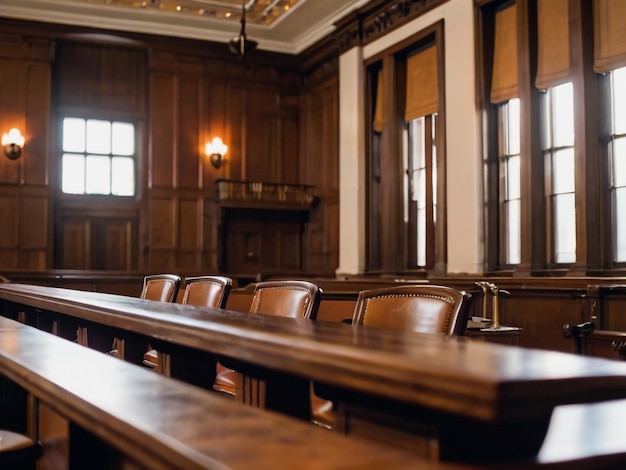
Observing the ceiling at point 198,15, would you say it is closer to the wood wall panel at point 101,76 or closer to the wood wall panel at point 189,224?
the wood wall panel at point 101,76

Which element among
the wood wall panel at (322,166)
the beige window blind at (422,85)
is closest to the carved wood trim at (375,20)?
the beige window blind at (422,85)

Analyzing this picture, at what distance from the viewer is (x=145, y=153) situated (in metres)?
11.5

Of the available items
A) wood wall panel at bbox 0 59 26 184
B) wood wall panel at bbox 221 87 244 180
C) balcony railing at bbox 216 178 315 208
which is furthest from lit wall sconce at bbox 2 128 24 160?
wood wall panel at bbox 221 87 244 180

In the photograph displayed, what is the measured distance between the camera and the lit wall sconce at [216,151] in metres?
11.6

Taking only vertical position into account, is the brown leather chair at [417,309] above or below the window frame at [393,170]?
below

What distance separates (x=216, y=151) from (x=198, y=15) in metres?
2.00

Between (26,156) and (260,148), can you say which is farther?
(260,148)

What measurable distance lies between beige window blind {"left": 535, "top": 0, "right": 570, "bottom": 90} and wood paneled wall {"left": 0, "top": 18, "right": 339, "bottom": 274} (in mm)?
4195

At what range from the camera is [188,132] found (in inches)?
458

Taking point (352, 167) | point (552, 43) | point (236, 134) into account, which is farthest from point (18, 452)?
point (236, 134)

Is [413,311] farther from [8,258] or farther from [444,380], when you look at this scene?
[8,258]

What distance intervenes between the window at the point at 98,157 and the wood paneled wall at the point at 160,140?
16 cm

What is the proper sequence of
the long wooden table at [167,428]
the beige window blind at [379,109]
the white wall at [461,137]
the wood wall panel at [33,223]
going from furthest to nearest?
the wood wall panel at [33,223], the beige window blind at [379,109], the white wall at [461,137], the long wooden table at [167,428]

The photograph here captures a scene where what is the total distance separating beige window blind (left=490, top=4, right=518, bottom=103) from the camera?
7.83m
